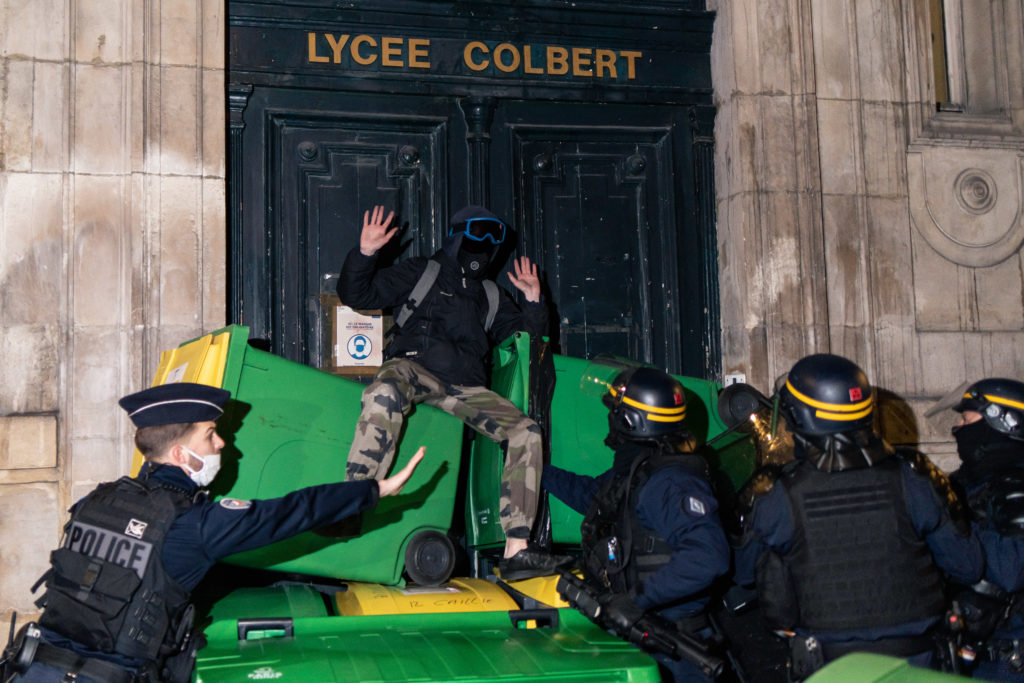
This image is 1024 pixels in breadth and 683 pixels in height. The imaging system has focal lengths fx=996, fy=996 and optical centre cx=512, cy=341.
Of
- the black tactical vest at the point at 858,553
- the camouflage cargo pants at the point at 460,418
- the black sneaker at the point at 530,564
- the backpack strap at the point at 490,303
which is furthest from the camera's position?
the backpack strap at the point at 490,303

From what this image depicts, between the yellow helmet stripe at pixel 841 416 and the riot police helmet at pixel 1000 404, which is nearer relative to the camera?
the yellow helmet stripe at pixel 841 416

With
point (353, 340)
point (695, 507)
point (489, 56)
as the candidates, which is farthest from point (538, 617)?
point (489, 56)

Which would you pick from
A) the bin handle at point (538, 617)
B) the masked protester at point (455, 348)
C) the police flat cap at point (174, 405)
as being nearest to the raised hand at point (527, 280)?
the masked protester at point (455, 348)

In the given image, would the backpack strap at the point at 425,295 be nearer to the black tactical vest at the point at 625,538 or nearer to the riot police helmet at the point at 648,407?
the riot police helmet at the point at 648,407

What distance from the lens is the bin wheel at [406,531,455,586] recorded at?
498 cm

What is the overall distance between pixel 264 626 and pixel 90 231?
3.24 m

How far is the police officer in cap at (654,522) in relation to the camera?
381 cm

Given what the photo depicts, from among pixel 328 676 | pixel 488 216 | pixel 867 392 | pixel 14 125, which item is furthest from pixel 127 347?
pixel 867 392

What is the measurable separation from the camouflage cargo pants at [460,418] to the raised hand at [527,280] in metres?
1.01

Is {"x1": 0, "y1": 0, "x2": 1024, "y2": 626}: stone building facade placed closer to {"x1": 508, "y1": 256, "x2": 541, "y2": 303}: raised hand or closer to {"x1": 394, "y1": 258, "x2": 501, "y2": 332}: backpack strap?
{"x1": 394, "y1": 258, "x2": 501, "y2": 332}: backpack strap

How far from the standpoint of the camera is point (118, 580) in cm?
346

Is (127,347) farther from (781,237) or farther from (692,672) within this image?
(781,237)

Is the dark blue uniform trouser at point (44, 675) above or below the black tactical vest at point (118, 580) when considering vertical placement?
below

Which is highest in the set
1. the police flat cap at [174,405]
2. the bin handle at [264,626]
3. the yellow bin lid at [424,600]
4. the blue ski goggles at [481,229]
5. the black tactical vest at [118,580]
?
the blue ski goggles at [481,229]
